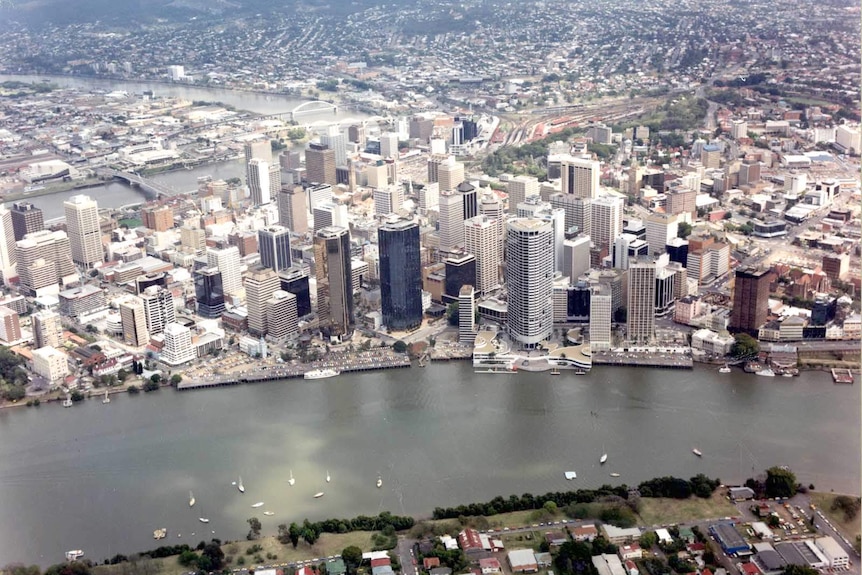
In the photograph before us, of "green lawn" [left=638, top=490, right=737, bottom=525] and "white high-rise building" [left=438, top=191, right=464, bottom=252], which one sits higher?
"white high-rise building" [left=438, top=191, right=464, bottom=252]

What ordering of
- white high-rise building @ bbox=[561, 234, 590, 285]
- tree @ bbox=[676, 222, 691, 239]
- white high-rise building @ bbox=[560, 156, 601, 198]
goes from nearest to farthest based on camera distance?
white high-rise building @ bbox=[561, 234, 590, 285] → tree @ bbox=[676, 222, 691, 239] → white high-rise building @ bbox=[560, 156, 601, 198]

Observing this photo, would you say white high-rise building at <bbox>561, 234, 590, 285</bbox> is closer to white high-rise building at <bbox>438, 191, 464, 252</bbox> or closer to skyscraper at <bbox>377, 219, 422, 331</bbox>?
white high-rise building at <bbox>438, 191, 464, 252</bbox>

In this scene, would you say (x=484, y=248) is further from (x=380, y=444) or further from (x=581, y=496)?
(x=581, y=496)

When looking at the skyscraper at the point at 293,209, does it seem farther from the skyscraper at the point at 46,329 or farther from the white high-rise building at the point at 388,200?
the skyscraper at the point at 46,329

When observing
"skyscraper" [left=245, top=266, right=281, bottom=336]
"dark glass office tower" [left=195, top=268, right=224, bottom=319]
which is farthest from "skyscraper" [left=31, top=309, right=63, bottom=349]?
"skyscraper" [left=245, top=266, right=281, bottom=336]

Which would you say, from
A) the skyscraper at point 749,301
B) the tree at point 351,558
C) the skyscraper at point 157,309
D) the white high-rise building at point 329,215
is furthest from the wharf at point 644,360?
the white high-rise building at point 329,215

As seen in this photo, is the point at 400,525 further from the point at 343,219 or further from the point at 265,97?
the point at 265,97

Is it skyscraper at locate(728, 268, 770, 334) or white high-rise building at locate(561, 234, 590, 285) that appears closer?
skyscraper at locate(728, 268, 770, 334)
